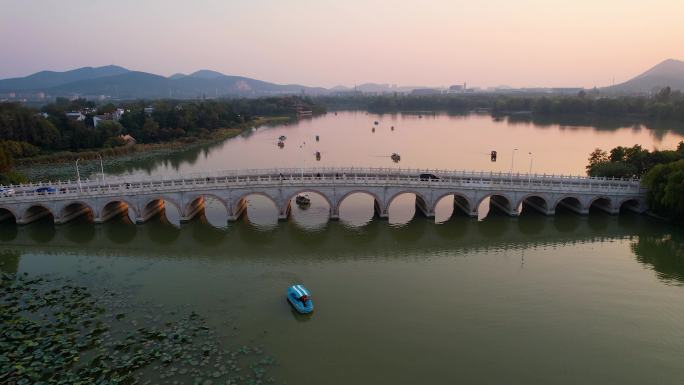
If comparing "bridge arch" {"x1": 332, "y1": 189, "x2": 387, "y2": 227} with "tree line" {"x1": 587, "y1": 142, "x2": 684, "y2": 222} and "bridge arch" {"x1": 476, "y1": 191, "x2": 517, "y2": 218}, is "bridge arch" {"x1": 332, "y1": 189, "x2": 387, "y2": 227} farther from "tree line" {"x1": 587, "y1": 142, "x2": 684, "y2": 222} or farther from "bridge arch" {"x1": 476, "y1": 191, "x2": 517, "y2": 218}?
"tree line" {"x1": 587, "y1": 142, "x2": 684, "y2": 222}

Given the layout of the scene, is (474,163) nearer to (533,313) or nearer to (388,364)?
(533,313)

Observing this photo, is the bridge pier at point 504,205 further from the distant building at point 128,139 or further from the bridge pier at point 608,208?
the distant building at point 128,139

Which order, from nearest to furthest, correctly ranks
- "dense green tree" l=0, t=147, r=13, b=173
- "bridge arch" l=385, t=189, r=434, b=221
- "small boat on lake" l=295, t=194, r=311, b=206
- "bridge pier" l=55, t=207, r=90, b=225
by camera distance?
"bridge pier" l=55, t=207, r=90, b=225 → "bridge arch" l=385, t=189, r=434, b=221 → "small boat on lake" l=295, t=194, r=311, b=206 → "dense green tree" l=0, t=147, r=13, b=173

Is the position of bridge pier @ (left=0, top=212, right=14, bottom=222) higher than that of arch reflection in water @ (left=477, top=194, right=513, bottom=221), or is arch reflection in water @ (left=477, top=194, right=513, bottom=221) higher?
bridge pier @ (left=0, top=212, right=14, bottom=222)

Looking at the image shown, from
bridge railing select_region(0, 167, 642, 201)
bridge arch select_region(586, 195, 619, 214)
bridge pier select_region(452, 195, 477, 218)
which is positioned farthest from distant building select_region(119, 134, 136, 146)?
bridge arch select_region(586, 195, 619, 214)

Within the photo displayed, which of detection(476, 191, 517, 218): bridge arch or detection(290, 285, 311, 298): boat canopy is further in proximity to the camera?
detection(476, 191, 517, 218): bridge arch

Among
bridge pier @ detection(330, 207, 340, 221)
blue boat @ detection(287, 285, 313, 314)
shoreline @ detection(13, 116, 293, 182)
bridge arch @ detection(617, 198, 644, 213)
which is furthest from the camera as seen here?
shoreline @ detection(13, 116, 293, 182)

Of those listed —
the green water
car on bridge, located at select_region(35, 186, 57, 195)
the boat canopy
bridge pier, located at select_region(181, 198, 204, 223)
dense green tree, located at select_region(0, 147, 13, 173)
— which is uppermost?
dense green tree, located at select_region(0, 147, 13, 173)

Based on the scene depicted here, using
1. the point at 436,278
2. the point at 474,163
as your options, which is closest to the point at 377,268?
the point at 436,278
